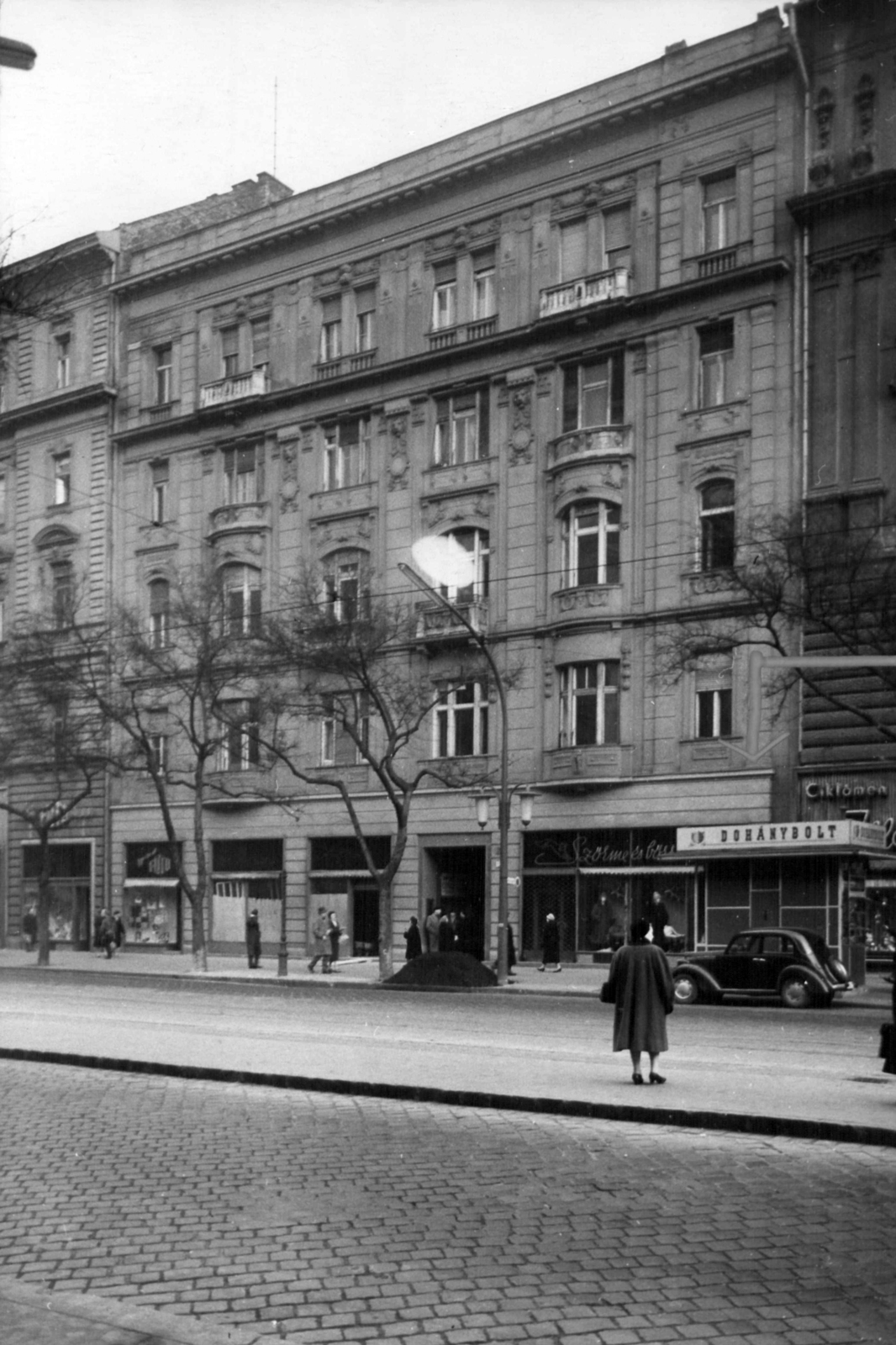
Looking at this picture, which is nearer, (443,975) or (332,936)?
(443,975)

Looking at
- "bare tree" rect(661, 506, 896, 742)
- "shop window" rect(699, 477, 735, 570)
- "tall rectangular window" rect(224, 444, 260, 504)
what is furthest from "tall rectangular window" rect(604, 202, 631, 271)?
"tall rectangular window" rect(224, 444, 260, 504)

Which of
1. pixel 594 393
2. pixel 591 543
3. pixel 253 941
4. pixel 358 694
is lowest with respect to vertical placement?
pixel 253 941

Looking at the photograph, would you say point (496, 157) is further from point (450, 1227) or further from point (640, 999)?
point (450, 1227)

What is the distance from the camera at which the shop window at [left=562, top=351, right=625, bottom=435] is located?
1507 inches

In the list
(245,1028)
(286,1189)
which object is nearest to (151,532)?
(245,1028)

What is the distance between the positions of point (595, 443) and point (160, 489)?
17043mm

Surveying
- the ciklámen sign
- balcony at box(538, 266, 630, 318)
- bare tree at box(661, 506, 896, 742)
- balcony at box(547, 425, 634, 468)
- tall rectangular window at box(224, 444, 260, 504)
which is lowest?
the ciklámen sign

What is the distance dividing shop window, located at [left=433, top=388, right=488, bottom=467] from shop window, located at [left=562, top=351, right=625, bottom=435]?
265cm

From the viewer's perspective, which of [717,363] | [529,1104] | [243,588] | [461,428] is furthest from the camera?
[243,588]

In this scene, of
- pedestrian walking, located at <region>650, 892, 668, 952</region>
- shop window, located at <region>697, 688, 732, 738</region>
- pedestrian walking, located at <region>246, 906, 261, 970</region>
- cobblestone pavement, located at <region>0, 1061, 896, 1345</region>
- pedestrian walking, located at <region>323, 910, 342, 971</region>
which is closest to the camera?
cobblestone pavement, located at <region>0, 1061, 896, 1345</region>

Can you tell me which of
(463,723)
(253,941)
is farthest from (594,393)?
(253,941)

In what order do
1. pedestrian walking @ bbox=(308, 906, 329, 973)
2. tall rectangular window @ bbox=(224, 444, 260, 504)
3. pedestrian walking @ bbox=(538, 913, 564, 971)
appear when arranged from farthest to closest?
tall rectangular window @ bbox=(224, 444, 260, 504)
pedestrian walking @ bbox=(308, 906, 329, 973)
pedestrian walking @ bbox=(538, 913, 564, 971)

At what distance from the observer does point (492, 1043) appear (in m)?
18.2

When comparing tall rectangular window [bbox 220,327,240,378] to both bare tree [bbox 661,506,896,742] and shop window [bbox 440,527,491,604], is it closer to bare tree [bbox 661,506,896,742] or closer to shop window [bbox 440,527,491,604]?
shop window [bbox 440,527,491,604]
